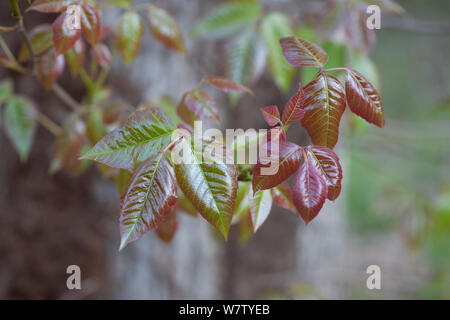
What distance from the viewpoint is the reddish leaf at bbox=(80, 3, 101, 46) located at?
0.43 m

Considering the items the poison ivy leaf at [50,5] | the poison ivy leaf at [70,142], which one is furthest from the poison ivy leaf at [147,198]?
the poison ivy leaf at [70,142]

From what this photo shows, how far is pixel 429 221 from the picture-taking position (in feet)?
4.24

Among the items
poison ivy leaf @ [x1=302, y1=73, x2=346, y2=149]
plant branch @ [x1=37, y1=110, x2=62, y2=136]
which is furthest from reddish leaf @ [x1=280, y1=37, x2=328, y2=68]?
plant branch @ [x1=37, y1=110, x2=62, y2=136]

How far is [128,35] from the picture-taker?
1.89 feet

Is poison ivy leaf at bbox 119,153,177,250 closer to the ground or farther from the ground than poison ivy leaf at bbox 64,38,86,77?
closer to the ground

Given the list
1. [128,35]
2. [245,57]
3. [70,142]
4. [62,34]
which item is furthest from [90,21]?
[245,57]

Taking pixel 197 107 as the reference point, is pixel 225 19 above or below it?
above

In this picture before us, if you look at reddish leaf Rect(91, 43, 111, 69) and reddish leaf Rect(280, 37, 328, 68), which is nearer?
reddish leaf Rect(280, 37, 328, 68)

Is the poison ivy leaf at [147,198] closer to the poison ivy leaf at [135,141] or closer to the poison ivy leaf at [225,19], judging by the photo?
the poison ivy leaf at [135,141]

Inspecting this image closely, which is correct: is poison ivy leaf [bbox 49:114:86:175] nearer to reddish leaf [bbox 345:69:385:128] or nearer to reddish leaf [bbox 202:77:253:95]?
reddish leaf [bbox 202:77:253:95]

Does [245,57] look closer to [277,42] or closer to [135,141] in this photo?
[277,42]

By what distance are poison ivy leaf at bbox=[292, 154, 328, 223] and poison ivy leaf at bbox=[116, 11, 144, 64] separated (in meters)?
0.38

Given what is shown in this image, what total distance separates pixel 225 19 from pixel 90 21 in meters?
0.40
